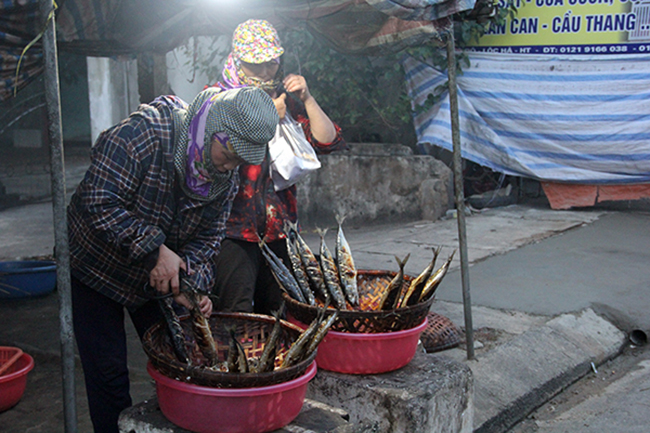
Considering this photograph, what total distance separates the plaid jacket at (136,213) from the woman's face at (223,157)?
0.17 m

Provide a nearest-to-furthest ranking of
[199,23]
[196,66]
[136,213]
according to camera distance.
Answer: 1. [136,213]
2. [199,23]
3. [196,66]

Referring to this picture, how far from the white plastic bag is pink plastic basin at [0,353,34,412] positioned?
5.12 feet

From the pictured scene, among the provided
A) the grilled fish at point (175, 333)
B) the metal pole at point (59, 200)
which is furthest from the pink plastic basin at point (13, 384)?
the grilled fish at point (175, 333)

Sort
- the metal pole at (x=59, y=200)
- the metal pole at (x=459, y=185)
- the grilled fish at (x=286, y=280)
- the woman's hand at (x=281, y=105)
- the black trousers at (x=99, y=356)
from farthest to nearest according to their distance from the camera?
the metal pole at (x=459, y=185) < the woman's hand at (x=281, y=105) < the grilled fish at (x=286, y=280) < the black trousers at (x=99, y=356) < the metal pole at (x=59, y=200)

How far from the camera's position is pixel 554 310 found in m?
4.66

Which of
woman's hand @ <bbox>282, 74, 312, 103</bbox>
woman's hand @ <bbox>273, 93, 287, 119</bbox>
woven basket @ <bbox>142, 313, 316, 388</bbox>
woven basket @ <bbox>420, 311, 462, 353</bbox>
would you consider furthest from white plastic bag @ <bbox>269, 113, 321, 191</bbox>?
A: woven basket @ <bbox>420, 311, 462, 353</bbox>

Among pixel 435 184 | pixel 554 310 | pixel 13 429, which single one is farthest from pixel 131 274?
pixel 435 184

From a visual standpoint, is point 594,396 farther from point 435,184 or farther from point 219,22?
point 435,184

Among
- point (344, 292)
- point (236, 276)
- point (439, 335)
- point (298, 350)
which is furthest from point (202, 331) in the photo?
point (439, 335)

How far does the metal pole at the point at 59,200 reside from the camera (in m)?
1.98

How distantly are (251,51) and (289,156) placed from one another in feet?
1.78

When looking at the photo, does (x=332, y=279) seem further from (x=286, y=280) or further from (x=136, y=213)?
(x=136, y=213)

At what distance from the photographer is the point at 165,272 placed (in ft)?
7.18

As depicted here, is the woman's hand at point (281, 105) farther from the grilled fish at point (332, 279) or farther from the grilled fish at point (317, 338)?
the grilled fish at point (317, 338)
